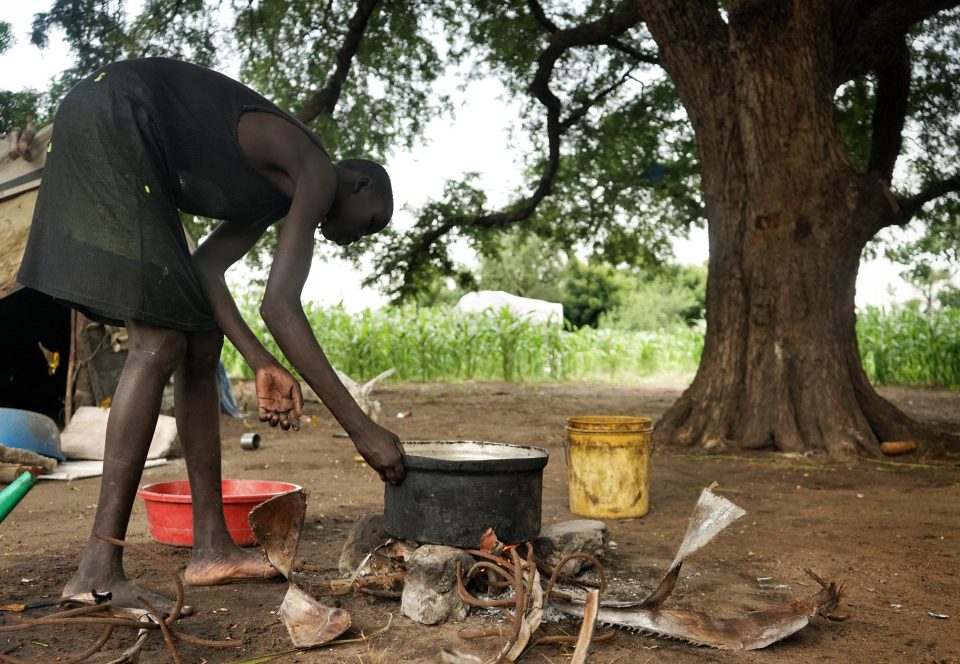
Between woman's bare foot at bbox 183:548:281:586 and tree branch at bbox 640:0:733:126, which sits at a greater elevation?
tree branch at bbox 640:0:733:126

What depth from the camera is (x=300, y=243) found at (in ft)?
7.08

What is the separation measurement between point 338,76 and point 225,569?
23.7 feet

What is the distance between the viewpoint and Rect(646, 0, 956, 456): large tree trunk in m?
5.45

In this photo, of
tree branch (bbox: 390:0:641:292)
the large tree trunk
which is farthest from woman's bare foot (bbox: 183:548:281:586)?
tree branch (bbox: 390:0:641:292)

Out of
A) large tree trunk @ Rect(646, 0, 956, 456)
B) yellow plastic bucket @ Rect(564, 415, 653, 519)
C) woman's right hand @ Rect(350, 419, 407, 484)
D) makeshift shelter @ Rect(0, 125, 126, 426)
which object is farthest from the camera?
large tree trunk @ Rect(646, 0, 956, 456)

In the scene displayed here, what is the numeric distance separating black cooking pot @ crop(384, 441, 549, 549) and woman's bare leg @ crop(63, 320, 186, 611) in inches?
27.1

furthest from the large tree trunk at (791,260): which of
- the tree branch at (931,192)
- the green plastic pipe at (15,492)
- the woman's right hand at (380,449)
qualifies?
the green plastic pipe at (15,492)

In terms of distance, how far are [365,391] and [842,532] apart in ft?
12.8

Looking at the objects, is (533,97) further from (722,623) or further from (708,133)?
(722,623)

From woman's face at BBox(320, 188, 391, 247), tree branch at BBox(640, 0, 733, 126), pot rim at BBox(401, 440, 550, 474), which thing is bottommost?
pot rim at BBox(401, 440, 550, 474)

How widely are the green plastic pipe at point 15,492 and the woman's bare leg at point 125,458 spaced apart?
1.19ft

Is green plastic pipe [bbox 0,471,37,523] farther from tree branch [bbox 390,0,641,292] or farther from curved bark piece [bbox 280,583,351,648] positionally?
tree branch [bbox 390,0,641,292]

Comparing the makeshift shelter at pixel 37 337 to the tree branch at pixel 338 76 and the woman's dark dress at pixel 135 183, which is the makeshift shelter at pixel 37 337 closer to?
the woman's dark dress at pixel 135 183

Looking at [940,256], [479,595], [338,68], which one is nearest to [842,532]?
[479,595]
